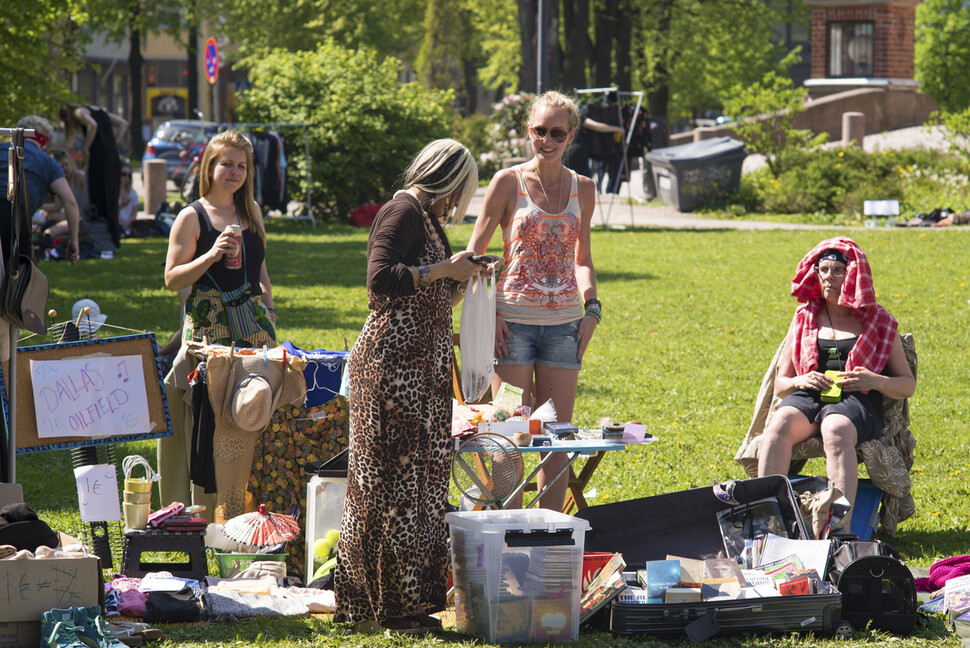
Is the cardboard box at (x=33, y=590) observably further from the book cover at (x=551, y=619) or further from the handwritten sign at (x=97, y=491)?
the book cover at (x=551, y=619)

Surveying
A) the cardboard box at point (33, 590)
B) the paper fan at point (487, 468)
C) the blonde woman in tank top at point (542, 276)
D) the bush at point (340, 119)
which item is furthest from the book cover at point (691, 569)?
the bush at point (340, 119)

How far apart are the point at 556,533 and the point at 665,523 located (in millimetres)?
1108

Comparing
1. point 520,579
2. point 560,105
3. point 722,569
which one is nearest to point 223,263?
point 560,105

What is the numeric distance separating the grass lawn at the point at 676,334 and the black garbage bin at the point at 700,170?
4.01 m

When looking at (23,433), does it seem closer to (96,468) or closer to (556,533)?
(96,468)

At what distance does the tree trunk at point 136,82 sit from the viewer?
37.7 m

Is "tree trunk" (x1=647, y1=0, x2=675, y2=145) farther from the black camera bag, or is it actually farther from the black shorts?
the black camera bag

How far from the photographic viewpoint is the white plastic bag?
4.45 metres

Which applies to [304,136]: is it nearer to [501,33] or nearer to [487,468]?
[487,468]

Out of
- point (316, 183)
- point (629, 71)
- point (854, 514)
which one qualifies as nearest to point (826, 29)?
point (629, 71)

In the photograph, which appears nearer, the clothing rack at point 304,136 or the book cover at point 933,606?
the book cover at point 933,606

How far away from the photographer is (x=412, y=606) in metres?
4.31

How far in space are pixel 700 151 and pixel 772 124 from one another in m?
1.71

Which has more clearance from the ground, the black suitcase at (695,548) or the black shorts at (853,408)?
the black shorts at (853,408)
